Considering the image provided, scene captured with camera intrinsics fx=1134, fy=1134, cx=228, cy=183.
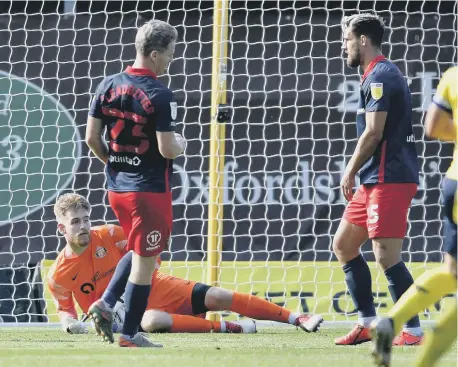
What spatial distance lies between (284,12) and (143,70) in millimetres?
3090

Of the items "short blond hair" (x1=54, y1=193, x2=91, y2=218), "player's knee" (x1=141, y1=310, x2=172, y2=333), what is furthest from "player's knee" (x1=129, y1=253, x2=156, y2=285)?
"short blond hair" (x1=54, y1=193, x2=91, y2=218)

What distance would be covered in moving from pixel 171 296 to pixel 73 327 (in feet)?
1.96

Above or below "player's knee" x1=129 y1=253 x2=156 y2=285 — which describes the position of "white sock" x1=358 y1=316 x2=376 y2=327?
below

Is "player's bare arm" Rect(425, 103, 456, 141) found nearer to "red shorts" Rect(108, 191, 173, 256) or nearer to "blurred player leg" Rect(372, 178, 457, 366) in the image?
"blurred player leg" Rect(372, 178, 457, 366)

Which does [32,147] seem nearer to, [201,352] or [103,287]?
[103,287]

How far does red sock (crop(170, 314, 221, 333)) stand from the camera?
653cm

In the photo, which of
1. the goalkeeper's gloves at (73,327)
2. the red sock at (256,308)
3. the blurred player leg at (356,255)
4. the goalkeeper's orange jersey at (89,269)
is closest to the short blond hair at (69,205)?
the goalkeeper's orange jersey at (89,269)

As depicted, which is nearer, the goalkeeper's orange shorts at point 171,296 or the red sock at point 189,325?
the red sock at point 189,325

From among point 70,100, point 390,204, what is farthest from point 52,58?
point 390,204

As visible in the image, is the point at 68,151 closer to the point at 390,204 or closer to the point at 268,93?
the point at 268,93

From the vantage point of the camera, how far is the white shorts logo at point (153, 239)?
5227mm

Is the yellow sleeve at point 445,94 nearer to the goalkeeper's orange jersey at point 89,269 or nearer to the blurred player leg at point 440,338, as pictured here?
the blurred player leg at point 440,338

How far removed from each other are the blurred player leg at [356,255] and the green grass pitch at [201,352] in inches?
7.2

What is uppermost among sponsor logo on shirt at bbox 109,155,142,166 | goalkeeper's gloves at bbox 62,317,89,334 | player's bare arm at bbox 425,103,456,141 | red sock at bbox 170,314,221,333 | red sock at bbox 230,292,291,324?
player's bare arm at bbox 425,103,456,141
